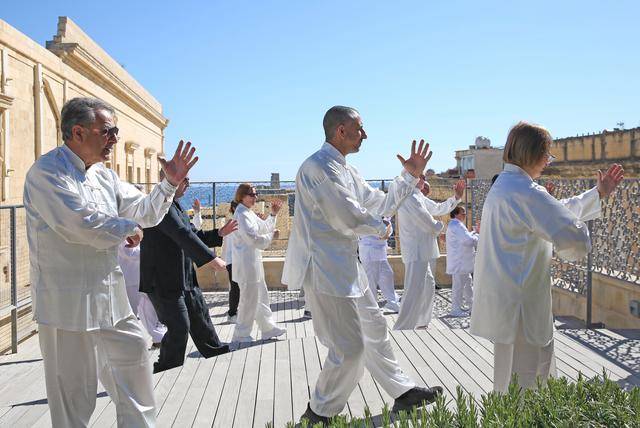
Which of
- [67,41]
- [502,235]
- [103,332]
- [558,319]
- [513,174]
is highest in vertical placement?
[67,41]

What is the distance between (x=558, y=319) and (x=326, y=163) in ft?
18.7

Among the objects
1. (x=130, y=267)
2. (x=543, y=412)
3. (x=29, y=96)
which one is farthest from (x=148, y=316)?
(x=29, y=96)

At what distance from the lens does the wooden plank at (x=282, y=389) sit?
417cm

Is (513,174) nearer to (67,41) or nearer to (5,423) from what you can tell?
(5,423)

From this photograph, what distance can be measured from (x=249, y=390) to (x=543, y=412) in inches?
112

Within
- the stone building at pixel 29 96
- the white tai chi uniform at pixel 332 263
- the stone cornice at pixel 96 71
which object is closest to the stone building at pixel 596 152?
the stone cornice at pixel 96 71

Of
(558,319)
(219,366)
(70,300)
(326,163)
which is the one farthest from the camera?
(558,319)

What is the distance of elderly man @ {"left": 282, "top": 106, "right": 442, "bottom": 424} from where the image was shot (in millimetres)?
3857

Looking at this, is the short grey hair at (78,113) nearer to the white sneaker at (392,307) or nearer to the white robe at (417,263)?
the white robe at (417,263)

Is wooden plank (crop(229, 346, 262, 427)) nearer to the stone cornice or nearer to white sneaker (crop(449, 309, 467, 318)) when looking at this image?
white sneaker (crop(449, 309, 467, 318))

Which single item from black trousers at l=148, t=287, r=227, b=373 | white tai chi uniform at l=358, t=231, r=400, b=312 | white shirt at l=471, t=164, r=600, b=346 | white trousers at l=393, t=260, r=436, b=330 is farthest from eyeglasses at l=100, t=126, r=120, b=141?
white tai chi uniform at l=358, t=231, r=400, b=312


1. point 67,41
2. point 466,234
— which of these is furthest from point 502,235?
point 67,41

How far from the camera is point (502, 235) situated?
11.4 ft

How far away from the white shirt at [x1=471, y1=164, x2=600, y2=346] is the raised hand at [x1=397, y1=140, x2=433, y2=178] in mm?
849
